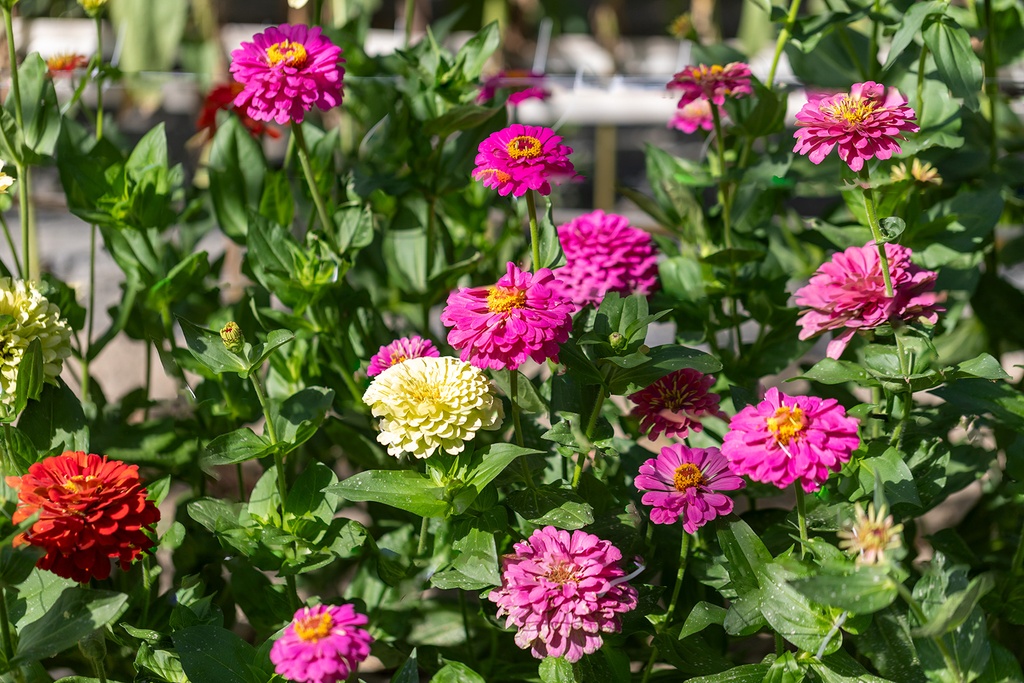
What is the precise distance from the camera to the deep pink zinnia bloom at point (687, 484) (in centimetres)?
72

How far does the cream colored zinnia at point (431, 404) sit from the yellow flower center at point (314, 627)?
A: 0.15m

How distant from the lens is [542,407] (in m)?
0.78

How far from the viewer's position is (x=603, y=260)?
3.13ft

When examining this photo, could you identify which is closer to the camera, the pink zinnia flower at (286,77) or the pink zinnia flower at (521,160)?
the pink zinnia flower at (521,160)

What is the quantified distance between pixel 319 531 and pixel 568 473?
0.22 meters

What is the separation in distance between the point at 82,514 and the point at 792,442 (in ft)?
1.56

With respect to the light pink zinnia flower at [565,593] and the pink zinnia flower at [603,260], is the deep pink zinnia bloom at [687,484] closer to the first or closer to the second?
the light pink zinnia flower at [565,593]

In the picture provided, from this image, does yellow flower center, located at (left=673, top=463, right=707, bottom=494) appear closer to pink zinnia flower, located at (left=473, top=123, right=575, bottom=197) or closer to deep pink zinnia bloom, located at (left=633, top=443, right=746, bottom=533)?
deep pink zinnia bloom, located at (left=633, top=443, right=746, bottom=533)

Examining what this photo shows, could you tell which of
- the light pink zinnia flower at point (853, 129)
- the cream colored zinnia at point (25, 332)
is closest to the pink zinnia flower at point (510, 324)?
the light pink zinnia flower at point (853, 129)

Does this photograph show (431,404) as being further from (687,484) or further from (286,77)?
(286,77)

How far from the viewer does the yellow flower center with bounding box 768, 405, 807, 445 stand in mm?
649

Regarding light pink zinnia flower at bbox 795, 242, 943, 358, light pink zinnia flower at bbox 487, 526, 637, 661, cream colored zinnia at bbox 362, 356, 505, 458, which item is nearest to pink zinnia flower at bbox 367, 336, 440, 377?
cream colored zinnia at bbox 362, 356, 505, 458

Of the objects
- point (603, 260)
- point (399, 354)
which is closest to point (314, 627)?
point (399, 354)

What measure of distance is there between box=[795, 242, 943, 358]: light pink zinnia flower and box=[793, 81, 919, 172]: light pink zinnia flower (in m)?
0.09
